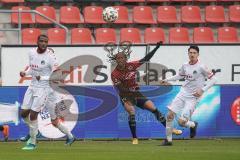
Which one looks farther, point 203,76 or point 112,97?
point 112,97

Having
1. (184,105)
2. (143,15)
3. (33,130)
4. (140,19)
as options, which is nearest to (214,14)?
(143,15)

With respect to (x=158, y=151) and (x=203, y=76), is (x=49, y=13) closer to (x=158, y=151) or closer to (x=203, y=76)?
(x=203, y=76)

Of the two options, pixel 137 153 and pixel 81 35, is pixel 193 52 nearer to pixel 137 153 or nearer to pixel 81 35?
pixel 137 153

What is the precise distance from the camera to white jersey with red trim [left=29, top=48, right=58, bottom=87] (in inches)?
597

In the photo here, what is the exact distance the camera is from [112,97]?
18.5m

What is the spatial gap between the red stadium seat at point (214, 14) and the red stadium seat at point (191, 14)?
304mm

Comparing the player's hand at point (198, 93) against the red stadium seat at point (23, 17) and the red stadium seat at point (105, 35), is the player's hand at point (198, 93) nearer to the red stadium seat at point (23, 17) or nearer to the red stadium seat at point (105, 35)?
the red stadium seat at point (105, 35)

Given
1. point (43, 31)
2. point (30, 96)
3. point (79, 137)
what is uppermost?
point (43, 31)

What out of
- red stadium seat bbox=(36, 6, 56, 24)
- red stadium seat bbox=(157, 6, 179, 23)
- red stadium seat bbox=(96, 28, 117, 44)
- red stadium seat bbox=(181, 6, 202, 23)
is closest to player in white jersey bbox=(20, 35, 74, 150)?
red stadium seat bbox=(96, 28, 117, 44)

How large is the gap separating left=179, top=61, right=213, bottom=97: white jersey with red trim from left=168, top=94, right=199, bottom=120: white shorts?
0.11m

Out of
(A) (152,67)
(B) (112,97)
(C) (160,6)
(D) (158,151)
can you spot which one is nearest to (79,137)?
(B) (112,97)

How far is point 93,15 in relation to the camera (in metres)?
24.0

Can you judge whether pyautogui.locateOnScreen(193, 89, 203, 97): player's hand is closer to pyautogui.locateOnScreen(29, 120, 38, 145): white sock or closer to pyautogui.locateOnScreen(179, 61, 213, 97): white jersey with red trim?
pyautogui.locateOnScreen(179, 61, 213, 97): white jersey with red trim

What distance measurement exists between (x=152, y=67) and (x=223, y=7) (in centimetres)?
656
